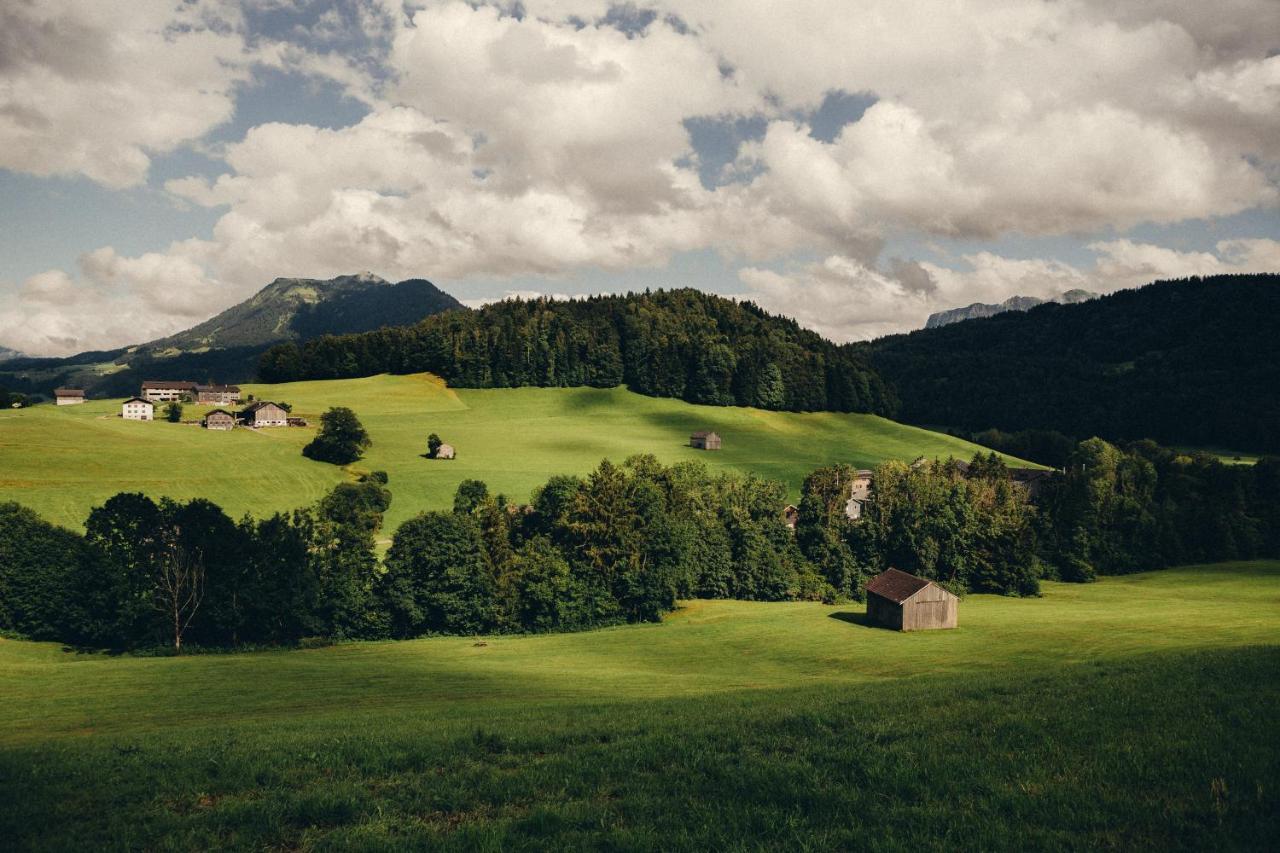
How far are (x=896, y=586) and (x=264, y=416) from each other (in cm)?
12058

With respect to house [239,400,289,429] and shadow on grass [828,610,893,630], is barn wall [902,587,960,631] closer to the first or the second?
shadow on grass [828,610,893,630]

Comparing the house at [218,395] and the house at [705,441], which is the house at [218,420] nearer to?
the house at [218,395]

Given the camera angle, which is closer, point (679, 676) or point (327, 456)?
point (679, 676)

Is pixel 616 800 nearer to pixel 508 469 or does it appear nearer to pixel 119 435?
pixel 508 469

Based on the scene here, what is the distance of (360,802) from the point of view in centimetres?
1117

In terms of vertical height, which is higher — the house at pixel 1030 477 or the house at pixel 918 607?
the house at pixel 1030 477

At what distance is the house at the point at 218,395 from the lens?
525 ft

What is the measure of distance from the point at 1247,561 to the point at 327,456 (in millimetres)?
139055

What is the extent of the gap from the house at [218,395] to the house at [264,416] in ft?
86.1

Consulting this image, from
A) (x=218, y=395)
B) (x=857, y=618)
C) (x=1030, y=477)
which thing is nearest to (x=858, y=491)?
(x=1030, y=477)

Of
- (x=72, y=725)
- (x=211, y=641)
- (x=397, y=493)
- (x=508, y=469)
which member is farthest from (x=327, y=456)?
(x=72, y=725)

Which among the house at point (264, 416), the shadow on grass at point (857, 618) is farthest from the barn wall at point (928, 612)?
the house at point (264, 416)

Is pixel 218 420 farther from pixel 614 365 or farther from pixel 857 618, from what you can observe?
pixel 857 618

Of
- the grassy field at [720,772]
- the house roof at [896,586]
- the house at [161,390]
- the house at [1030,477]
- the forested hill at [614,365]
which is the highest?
the forested hill at [614,365]
